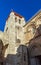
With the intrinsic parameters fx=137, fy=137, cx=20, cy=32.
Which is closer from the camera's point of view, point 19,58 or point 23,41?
point 19,58

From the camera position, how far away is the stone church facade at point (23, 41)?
13.7 m

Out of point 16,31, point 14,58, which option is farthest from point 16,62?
point 16,31

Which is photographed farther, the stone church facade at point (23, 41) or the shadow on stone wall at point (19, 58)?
the stone church facade at point (23, 41)

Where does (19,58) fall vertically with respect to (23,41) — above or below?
below

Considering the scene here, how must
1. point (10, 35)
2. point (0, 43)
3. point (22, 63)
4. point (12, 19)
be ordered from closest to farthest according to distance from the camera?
point (22, 63) → point (0, 43) → point (10, 35) → point (12, 19)

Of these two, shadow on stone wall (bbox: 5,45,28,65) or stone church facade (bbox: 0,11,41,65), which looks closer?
shadow on stone wall (bbox: 5,45,28,65)

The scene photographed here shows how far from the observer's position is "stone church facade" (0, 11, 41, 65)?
45.1 ft

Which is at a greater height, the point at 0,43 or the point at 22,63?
the point at 0,43

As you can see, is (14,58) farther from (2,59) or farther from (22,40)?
(22,40)

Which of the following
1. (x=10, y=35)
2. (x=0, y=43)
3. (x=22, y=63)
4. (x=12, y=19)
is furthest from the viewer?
(x=12, y=19)

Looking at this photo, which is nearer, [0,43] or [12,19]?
[0,43]

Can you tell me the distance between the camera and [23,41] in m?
15.8

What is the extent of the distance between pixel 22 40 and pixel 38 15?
3419mm

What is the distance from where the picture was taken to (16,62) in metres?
13.5
